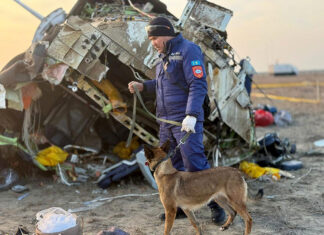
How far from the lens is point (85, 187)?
6.35 metres

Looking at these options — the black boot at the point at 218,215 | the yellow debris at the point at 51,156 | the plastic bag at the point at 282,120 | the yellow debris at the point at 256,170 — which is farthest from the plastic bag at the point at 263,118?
the black boot at the point at 218,215

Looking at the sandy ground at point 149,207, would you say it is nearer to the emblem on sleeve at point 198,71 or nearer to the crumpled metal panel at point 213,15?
the emblem on sleeve at point 198,71

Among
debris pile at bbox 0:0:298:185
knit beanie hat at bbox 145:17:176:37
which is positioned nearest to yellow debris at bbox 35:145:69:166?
debris pile at bbox 0:0:298:185

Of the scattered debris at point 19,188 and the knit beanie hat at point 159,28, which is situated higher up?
the knit beanie hat at point 159,28

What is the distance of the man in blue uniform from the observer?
402 cm

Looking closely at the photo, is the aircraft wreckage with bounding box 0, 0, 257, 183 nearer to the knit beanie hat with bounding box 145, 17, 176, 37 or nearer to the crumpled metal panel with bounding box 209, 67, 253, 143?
the crumpled metal panel with bounding box 209, 67, 253, 143

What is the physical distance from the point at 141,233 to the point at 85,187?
2.18 m

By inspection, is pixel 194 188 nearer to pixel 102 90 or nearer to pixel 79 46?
pixel 102 90

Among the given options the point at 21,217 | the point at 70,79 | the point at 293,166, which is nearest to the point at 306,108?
the point at 293,166

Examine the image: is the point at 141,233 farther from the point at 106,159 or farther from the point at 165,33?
the point at 106,159

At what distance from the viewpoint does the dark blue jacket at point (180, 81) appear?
3.99m

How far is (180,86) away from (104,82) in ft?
7.33

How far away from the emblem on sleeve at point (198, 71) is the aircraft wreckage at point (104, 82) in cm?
165

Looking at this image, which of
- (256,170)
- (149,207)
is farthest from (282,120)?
(149,207)
